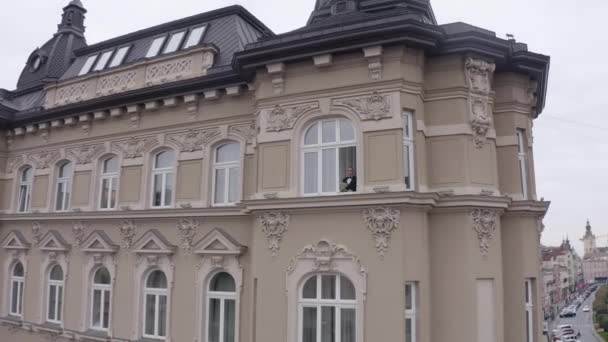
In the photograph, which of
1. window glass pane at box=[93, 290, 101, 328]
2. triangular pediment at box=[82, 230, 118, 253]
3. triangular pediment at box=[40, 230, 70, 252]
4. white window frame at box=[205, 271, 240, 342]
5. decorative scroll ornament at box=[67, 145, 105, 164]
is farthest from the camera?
triangular pediment at box=[40, 230, 70, 252]

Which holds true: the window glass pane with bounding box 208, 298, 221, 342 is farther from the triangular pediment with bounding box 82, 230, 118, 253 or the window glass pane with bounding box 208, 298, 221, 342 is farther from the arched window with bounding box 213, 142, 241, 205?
the triangular pediment with bounding box 82, 230, 118, 253

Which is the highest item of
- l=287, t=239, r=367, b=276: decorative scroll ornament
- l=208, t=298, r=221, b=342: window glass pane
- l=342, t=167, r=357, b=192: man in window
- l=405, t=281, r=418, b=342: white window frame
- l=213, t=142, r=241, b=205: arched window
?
l=213, t=142, r=241, b=205: arched window

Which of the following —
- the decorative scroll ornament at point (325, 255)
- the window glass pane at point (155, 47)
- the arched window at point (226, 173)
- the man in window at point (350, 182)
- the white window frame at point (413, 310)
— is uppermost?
the window glass pane at point (155, 47)

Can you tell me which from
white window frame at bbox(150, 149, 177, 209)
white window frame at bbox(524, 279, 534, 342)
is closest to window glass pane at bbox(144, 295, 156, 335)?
white window frame at bbox(150, 149, 177, 209)

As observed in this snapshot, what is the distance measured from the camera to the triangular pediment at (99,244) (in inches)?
544

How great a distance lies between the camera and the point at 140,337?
42.9 feet

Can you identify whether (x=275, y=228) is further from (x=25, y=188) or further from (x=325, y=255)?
(x=25, y=188)

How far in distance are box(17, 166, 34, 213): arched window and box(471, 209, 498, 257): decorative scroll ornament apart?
1470 cm

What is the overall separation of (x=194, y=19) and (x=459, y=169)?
1019 cm

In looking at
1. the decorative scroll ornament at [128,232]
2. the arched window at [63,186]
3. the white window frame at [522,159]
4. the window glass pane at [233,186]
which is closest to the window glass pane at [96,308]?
the decorative scroll ornament at [128,232]

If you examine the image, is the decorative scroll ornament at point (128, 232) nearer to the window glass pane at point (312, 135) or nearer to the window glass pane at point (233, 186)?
the window glass pane at point (233, 186)

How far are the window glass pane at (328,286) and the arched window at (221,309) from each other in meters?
2.98

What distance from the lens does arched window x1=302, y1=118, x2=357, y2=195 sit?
403 inches

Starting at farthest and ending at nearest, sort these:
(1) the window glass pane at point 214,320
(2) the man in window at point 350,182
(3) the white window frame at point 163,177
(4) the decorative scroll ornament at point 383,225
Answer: (3) the white window frame at point 163,177, (1) the window glass pane at point 214,320, (2) the man in window at point 350,182, (4) the decorative scroll ornament at point 383,225
